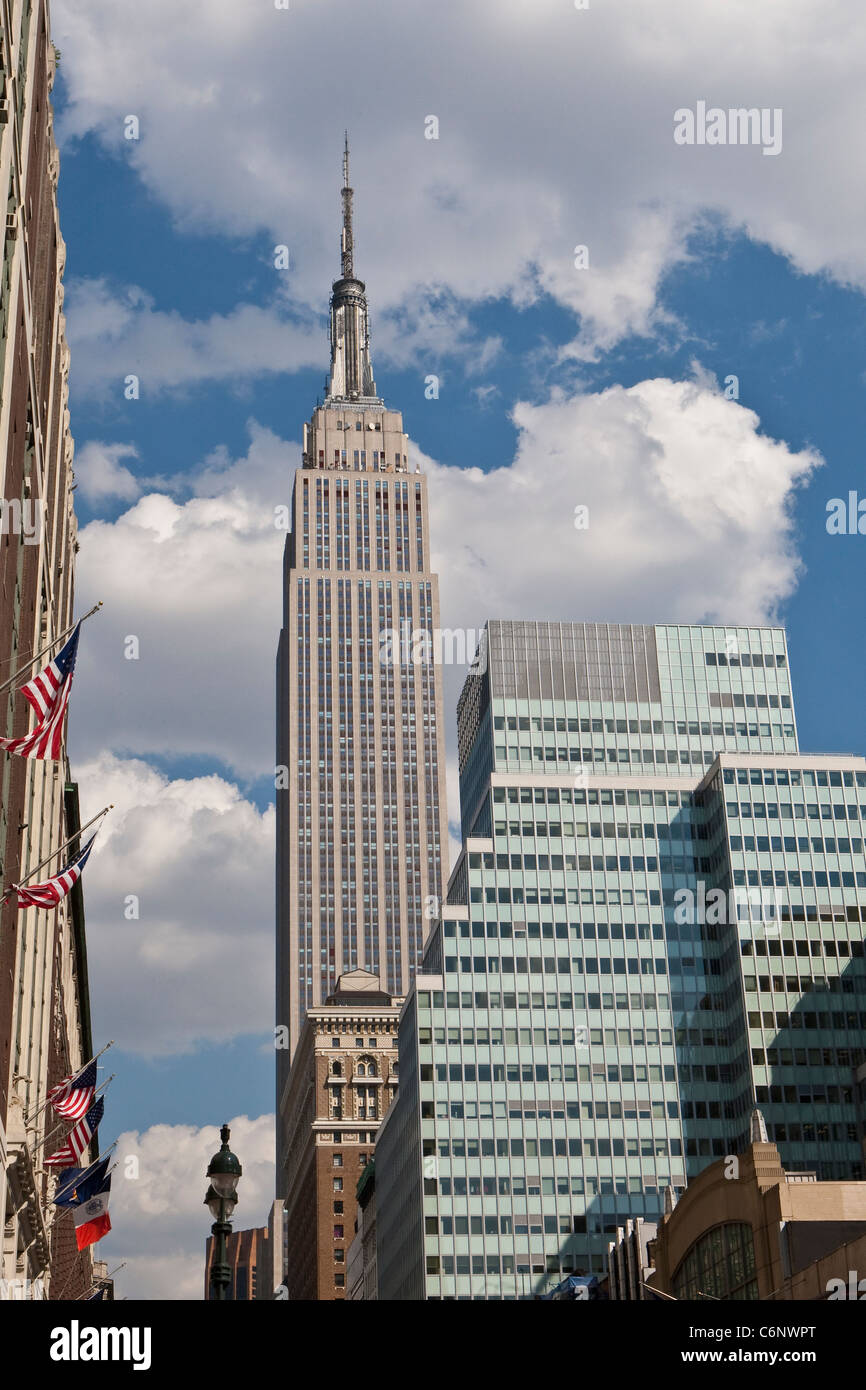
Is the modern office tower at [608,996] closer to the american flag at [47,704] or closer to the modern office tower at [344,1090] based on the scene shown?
the modern office tower at [344,1090]

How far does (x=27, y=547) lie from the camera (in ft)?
165

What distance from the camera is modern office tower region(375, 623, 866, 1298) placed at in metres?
121

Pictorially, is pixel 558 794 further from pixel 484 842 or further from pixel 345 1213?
pixel 345 1213

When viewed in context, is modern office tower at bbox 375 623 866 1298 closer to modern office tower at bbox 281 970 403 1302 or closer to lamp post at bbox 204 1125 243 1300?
modern office tower at bbox 281 970 403 1302

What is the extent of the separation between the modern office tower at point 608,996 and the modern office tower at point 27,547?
59310 millimetres

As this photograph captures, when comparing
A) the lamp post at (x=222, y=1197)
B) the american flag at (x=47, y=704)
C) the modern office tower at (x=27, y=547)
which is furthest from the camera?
the modern office tower at (x=27, y=547)

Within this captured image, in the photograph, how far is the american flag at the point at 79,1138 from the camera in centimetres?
4738

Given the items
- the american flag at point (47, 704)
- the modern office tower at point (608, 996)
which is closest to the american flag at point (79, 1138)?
the american flag at point (47, 704)

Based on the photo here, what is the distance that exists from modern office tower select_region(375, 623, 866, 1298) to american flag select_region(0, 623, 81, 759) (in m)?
93.6

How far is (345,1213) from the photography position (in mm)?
185250

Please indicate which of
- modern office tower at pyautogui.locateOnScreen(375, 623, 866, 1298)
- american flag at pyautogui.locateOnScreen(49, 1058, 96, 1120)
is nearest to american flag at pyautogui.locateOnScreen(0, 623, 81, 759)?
american flag at pyautogui.locateOnScreen(49, 1058, 96, 1120)

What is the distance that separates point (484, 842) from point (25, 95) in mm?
92564
